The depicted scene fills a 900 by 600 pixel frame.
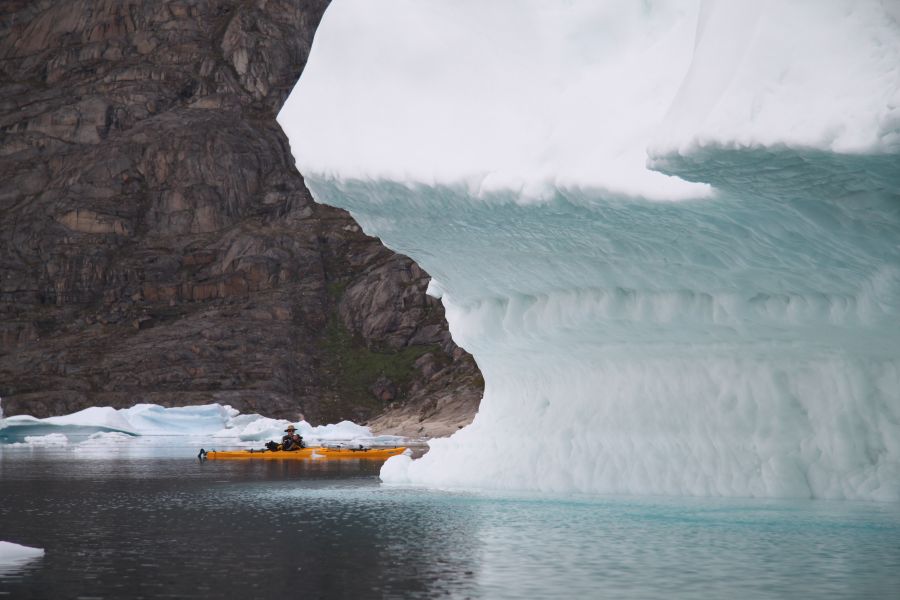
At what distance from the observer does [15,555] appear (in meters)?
15.1

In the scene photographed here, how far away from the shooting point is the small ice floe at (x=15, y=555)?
568 inches

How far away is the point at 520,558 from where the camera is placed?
1491 cm

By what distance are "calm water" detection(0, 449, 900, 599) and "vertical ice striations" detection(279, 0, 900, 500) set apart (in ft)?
3.76

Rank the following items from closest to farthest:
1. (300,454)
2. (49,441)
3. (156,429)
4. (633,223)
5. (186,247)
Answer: (633,223), (300,454), (49,441), (156,429), (186,247)

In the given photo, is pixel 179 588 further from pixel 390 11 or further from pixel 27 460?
pixel 27 460

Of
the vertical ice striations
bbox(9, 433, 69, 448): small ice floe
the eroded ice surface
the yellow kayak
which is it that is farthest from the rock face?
the vertical ice striations

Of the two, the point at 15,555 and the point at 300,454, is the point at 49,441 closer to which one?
the point at 300,454

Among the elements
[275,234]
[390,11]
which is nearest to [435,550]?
[390,11]

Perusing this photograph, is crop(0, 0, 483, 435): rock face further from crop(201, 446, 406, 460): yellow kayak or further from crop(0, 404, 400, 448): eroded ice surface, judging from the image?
crop(201, 446, 406, 460): yellow kayak

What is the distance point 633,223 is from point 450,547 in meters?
5.65

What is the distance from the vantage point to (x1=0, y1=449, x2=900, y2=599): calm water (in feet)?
41.8

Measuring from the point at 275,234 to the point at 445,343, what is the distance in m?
21.2

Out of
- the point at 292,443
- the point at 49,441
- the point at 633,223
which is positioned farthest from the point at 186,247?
the point at 633,223

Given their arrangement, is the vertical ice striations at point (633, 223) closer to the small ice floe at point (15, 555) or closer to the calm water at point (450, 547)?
the calm water at point (450, 547)
